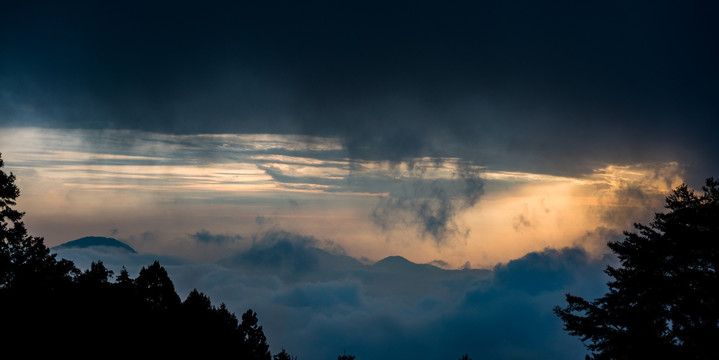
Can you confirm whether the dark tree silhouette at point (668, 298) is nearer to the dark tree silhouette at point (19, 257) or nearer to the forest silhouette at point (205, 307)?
the forest silhouette at point (205, 307)

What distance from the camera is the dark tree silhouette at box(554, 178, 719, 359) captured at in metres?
19.1

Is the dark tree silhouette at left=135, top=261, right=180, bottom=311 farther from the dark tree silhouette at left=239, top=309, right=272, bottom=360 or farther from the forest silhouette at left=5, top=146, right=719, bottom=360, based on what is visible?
the dark tree silhouette at left=239, top=309, right=272, bottom=360

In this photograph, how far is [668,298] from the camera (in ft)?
70.8

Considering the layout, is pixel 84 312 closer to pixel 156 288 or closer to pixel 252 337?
pixel 156 288

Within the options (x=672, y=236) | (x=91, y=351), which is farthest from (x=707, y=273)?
(x=91, y=351)

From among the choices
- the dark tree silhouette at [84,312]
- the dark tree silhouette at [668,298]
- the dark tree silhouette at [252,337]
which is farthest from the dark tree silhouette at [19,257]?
the dark tree silhouette at [668,298]

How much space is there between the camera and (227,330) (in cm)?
4425

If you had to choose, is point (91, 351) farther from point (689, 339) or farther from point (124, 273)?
point (689, 339)

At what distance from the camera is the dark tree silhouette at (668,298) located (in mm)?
19062

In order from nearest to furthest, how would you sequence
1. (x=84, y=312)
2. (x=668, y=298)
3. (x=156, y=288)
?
(x=668, y=298)
(x=84, y=312)
(x=156, y=288)

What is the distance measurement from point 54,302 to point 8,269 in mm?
4094

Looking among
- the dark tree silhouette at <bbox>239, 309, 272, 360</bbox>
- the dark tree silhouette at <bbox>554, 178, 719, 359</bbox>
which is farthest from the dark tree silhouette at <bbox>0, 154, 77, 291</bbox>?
the dark tree silhouette at <bbox>554, 178, 719, 359</bbox>

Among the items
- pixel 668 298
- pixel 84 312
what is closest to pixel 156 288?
pixel 84 312

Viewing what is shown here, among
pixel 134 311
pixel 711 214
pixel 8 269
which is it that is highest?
pixel 711 214
